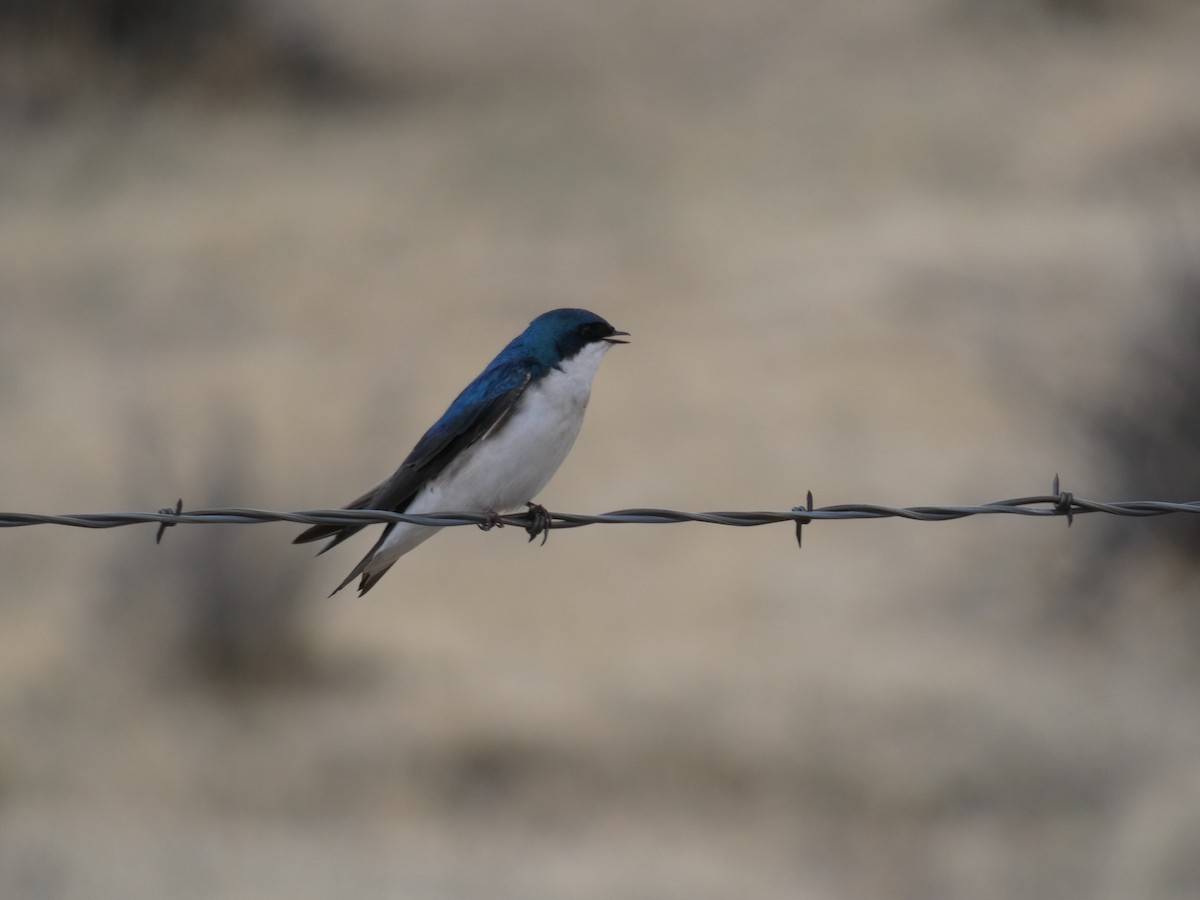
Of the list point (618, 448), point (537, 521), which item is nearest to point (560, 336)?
point (537, 521)

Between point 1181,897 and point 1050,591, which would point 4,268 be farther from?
point 1181,897

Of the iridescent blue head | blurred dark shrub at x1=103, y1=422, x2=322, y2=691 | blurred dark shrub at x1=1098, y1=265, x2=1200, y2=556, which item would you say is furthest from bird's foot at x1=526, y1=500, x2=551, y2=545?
blurred dark shrub at x1=1098, y1=265, x2=1200, y2=556

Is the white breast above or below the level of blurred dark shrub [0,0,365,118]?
below

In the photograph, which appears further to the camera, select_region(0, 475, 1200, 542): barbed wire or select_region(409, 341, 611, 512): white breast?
select_region(409, 341, 611, 512): white breast

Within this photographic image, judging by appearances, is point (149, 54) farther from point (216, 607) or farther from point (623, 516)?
point (623, 516)

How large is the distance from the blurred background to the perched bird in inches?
127

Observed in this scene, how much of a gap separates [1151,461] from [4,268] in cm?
1220

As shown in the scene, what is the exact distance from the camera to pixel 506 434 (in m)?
4.82

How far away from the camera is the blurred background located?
Result: 8.25m

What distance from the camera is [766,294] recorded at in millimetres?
16172

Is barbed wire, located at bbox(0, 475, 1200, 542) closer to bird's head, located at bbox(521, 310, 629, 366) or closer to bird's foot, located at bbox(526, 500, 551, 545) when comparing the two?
bird's foot, located at bbox(526, 500, 551, 545)

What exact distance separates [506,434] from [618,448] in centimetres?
813

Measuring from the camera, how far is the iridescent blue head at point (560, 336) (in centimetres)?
493

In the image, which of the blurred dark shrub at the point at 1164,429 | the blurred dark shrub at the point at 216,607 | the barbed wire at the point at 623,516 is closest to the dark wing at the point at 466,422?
the barbed wire at the point at 623,516
